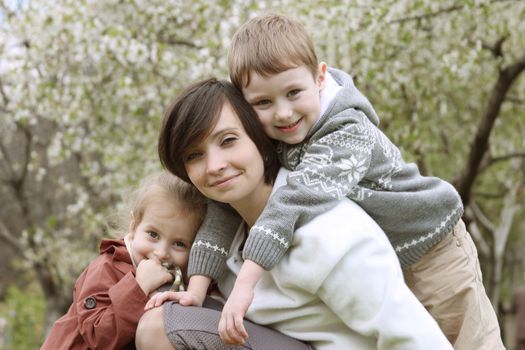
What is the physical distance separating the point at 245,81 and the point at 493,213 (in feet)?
35.9

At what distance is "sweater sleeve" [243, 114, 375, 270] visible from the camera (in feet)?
7.79

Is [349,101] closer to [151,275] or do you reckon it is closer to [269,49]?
[269,49]

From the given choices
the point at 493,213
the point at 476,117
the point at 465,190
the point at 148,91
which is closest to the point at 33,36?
the point at 148,91

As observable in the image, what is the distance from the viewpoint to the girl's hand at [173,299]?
8.43 ft

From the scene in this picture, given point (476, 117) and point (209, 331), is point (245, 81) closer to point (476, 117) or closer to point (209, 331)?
point (209, 331)

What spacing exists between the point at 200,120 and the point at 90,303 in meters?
0.72

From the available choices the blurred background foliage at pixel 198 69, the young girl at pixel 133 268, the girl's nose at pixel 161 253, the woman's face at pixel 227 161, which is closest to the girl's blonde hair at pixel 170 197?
Result: the young girl at pixel 133 268

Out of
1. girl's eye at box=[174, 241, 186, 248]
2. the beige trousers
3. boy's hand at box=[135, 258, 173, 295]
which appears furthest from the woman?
the beige trousers

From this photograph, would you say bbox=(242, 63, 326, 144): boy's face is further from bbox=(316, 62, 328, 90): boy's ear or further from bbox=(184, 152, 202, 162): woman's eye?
bbox=(184, 152, 202, 162): woman's eye

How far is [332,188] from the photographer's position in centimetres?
246

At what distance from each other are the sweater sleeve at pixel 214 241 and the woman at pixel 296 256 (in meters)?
0.05

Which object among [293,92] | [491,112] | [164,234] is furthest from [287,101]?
[491,112]

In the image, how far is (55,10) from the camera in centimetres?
715

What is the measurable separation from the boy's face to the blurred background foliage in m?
2.75
